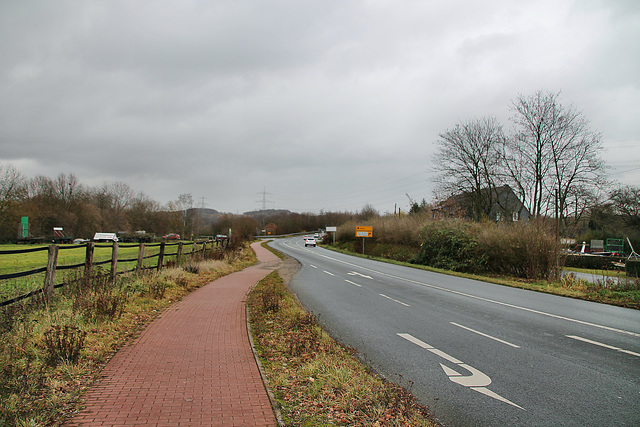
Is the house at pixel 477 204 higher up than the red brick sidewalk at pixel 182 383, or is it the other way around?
the house at pixel 477 204

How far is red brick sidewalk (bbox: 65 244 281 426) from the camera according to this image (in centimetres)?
398

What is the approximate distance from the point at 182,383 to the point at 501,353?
16.6 feet

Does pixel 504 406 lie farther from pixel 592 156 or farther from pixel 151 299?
pixel 592 156

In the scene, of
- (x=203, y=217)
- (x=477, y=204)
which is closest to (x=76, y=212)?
(x=203, y=217)

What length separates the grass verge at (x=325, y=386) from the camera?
4.12 metres

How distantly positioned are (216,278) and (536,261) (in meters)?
16.2

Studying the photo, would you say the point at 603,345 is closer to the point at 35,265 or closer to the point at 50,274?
the point at 50,274

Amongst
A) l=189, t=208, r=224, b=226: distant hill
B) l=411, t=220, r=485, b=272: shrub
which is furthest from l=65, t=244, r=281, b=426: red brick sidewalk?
l=189, t=208, r=224, b=226: distant hill

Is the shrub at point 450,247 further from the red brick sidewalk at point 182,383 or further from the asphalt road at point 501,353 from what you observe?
the red brick sidewalk at point 182,383

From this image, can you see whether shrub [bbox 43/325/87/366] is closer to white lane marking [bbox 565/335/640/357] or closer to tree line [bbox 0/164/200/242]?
white lane marking [bbox 565/335/640/357]

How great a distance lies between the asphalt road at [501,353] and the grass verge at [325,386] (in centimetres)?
39

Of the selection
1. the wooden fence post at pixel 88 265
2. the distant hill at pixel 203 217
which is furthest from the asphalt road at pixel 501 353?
the distant hill at pixel 203 217

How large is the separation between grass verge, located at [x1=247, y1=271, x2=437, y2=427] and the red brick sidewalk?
0.29m

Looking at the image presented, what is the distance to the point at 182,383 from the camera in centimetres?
493
